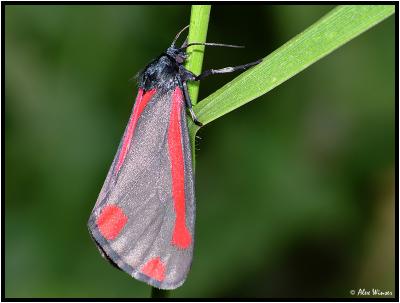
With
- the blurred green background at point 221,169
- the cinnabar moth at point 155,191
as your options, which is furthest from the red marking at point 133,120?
the blurred green background at point 221,169

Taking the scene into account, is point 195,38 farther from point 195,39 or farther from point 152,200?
point 152,200

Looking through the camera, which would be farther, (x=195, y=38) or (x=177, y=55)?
(x=177, y=55)

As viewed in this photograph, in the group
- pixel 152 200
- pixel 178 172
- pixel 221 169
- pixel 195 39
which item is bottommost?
pixel 221 169

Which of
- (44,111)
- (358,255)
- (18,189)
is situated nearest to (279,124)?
(358,255)

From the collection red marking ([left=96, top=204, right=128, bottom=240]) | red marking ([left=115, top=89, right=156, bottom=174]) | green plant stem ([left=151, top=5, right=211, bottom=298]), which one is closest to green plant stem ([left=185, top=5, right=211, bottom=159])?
green plant stem ([left=151, top=5, right=211, bottom=298])

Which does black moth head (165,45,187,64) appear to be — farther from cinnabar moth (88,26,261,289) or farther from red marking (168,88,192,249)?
red marking (168,88,192,249)

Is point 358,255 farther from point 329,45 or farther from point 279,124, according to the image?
point 329,45

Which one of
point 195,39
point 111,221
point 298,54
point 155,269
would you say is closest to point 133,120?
point 111,221
